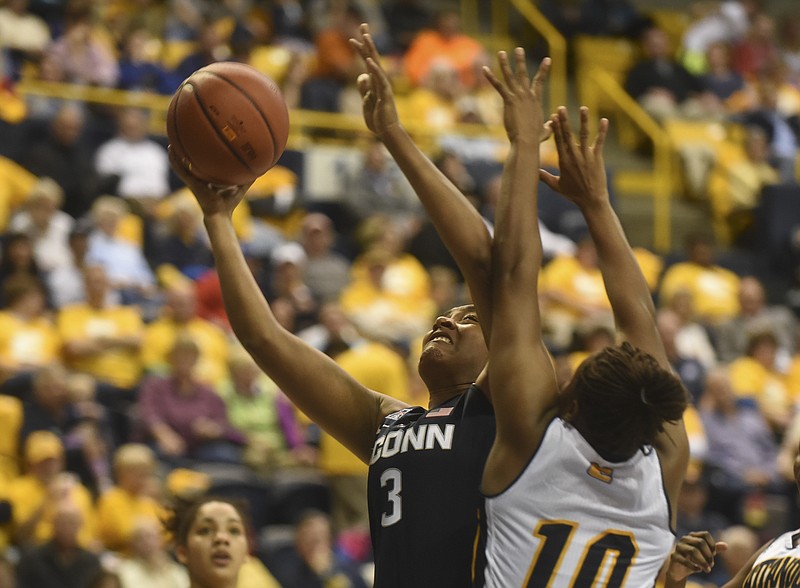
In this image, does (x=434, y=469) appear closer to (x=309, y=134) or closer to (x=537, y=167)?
(x=537, y=167)

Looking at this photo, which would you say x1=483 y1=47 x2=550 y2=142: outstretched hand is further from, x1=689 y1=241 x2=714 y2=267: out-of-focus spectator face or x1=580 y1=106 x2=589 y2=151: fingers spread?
x1=689 y1=241 x2=714 y2=267: out-of-focus spectator face

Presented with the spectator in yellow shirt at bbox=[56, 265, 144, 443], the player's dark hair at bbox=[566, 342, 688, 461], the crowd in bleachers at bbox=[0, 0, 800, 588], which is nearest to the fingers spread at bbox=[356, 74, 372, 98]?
the player's dark hair at bbox=[566, 342, 688, 461]

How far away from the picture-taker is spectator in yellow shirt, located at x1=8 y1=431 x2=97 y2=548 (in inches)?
279

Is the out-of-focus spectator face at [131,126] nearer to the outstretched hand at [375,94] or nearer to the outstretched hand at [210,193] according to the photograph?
the outstretched hand at [210,193]

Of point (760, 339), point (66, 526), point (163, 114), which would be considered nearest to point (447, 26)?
point (163, 114)

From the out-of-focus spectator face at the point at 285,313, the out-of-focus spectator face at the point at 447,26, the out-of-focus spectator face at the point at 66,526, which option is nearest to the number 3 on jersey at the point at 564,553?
the out-of-focus spectator face at the point at 66,526

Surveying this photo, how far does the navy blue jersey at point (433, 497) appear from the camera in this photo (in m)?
3.43

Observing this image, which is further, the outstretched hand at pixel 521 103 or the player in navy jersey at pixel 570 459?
the outstretched hand at pixel 521 103

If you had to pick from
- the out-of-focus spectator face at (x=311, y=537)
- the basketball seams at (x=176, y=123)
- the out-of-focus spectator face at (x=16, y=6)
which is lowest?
the out-of-focus spectator face at (x=311, y=537)

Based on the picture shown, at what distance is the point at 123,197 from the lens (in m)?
10.2

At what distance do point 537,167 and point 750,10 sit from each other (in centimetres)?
1363

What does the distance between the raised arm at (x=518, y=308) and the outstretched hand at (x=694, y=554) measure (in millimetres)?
648

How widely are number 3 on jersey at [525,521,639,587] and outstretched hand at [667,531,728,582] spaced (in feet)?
1.49

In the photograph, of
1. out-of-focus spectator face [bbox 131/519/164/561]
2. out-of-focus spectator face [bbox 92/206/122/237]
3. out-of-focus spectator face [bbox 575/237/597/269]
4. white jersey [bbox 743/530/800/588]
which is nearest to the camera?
white jersey [bbox 743/530/800/588]
